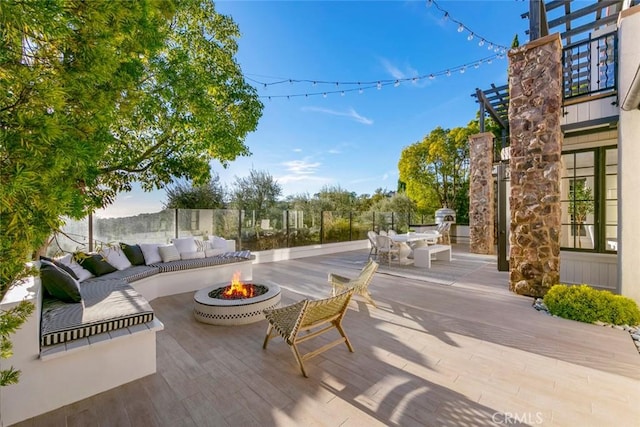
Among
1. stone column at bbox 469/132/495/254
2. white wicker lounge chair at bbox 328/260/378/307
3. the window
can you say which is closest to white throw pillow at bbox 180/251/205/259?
white wicker lounge chair at bbox 328/260/378/307

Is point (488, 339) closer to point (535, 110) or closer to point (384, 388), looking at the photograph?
point (384, 388)

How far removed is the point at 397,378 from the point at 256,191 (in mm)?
10327

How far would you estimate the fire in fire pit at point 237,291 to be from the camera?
4089 millimetres

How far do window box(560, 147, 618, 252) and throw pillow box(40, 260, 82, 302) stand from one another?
8.47 metres

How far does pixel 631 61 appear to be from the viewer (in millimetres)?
4078

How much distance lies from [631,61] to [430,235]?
6.30 meters

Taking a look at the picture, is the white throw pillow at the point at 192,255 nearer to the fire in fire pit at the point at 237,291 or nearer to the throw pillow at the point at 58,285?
the fire in fire pit at the point at 237,291

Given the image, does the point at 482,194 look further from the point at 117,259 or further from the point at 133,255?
the point at 117,259

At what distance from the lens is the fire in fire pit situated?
4.09 meters

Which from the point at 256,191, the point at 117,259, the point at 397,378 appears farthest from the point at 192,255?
the point at 256,191

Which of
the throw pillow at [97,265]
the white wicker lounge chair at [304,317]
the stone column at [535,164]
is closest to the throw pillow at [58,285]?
the throw pillow at [97,265]

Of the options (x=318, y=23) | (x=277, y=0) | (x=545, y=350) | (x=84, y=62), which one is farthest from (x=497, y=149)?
(x=84, y=62)

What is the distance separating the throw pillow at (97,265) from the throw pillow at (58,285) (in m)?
1.51

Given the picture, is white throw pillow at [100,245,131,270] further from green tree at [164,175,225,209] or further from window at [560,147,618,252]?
window at [560,147,618,252]
